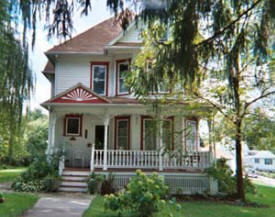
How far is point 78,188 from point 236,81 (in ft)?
28.8

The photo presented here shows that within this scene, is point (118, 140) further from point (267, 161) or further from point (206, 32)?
point (267, 161)

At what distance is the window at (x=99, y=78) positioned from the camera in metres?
14.5

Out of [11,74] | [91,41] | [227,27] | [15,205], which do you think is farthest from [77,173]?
[11,74]

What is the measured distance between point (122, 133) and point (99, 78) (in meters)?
3.19

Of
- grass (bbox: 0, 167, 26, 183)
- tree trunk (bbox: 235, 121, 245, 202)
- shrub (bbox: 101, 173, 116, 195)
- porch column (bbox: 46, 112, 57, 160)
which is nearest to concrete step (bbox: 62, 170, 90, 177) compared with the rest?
shrub (bbox: 101, 173, 116, 195)

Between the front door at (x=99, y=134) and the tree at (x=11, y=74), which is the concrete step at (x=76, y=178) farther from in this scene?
the tree at (x=11, y=74)

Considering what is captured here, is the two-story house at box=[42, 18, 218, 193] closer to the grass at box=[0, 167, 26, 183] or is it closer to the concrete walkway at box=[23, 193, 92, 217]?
the concrete walkway at box=[23, 193, 92, 217]

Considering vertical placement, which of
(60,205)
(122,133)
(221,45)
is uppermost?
(221,45)

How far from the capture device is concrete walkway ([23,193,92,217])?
718 cm

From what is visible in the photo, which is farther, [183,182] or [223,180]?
[183,182]

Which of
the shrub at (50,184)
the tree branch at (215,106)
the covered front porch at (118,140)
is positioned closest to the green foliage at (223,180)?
the covered front porch at (118,140)

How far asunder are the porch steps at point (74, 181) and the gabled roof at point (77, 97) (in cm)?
301

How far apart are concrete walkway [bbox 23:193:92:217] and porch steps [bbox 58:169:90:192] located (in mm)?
753

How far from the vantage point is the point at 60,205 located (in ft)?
27.1
